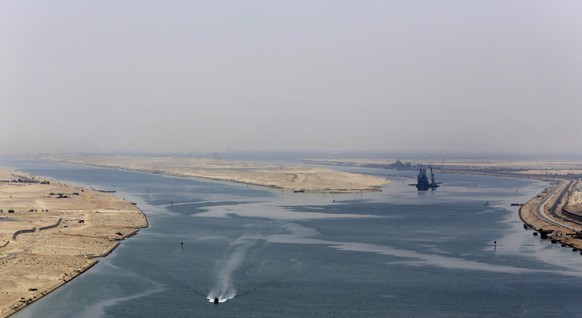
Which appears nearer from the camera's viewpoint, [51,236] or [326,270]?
[326,270]

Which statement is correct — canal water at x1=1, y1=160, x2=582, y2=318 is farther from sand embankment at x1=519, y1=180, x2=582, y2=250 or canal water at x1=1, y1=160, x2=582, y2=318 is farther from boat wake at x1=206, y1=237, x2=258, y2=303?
sand embankment at x1=519, y1=180, x2=582, y2=250

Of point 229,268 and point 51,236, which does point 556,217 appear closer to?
point 229,268

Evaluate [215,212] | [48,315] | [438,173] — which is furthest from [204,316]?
[438,173]

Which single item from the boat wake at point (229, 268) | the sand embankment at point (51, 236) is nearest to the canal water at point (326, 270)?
the boat wake at point (229, 268)

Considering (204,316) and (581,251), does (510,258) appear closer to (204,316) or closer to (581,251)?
(581,251)

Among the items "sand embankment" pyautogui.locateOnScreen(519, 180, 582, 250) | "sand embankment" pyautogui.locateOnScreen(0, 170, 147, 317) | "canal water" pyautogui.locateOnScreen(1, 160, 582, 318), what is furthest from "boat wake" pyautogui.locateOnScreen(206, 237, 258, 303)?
"sand embankment" pyautogui.locateOnScreen(519, 180, 582, 250)

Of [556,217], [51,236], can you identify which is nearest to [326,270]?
[51,236]

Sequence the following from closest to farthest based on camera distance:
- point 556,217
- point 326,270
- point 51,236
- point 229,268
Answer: point 326,270 < point 229,268 < point 51,236 < point 556,217
